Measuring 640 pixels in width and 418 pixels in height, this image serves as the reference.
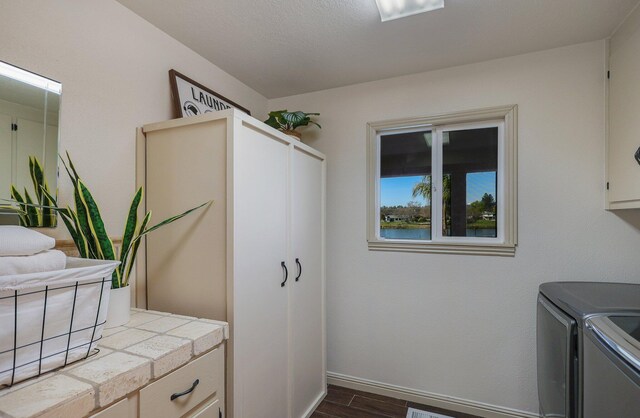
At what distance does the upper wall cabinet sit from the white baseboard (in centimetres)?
145

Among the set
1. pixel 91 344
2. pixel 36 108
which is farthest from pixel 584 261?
pixel 36 108

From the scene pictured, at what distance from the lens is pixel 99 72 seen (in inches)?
57.2

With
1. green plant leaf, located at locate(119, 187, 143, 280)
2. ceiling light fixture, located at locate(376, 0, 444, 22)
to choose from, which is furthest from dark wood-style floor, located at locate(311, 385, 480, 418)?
ceiling light fixture, located at locate(376, 0, 444, 22)

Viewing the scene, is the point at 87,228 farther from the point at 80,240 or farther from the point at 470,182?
the point at 470,182

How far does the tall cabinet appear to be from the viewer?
1418 millimetres

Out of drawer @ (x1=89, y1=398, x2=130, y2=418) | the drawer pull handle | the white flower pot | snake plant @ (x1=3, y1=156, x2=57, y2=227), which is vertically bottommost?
the drawer pull handle

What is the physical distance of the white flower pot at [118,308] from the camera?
1.22 meters

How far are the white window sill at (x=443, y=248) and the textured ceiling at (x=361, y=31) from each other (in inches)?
49.0

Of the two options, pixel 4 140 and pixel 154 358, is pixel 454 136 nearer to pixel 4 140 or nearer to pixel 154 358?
pixel 154 358

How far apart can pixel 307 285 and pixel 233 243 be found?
0.88 m

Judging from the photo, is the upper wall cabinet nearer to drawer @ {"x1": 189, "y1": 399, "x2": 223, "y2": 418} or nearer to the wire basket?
drawer @ {"x1": 189, "y1": 399, "x2": 223, "y2": 418}

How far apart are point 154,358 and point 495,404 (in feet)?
7.15

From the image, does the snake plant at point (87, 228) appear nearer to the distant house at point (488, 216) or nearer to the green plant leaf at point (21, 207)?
the green plant leaf at point (21, 207)

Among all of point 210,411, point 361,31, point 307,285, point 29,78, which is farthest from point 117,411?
point 361,31
